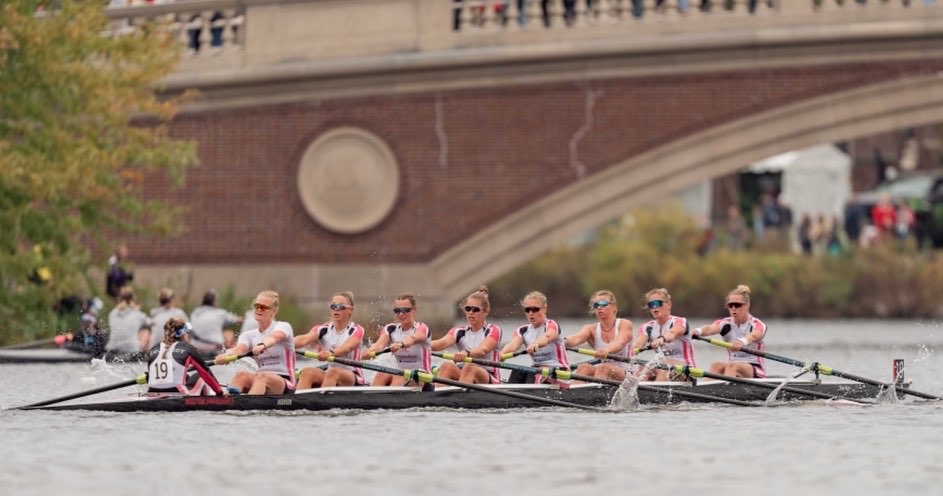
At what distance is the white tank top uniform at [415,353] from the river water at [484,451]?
69 cm

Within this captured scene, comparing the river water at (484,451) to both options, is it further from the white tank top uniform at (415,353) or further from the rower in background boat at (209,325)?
the rower in background boat at (209,325)

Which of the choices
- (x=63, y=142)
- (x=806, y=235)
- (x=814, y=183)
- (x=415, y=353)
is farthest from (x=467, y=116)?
(x=814, y=183)

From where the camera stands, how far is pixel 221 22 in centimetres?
3719

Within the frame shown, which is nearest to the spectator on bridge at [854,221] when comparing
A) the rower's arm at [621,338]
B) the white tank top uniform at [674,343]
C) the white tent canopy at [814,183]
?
the white tent canopy at [814,183]

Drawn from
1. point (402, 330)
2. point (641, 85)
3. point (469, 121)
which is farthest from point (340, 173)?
point (402, 330)

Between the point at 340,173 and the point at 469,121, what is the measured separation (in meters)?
2.41

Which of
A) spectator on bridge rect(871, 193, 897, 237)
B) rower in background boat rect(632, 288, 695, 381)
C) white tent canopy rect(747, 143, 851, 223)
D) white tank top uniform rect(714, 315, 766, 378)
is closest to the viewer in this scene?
rower in background boat rect(632, 288, 695, 381)

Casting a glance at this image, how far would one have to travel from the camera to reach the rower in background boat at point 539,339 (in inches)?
1014

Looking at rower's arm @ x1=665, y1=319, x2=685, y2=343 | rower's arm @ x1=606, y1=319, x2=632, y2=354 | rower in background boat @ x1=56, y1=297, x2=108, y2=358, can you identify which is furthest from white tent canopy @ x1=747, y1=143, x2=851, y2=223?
rower's arm @ x1=606, y1=319, x2=632, y2=354

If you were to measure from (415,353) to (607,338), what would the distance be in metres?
2.16

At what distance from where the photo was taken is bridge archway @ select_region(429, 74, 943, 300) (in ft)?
113

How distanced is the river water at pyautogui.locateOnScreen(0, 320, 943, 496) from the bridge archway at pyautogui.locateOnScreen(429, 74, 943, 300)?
8.19 m

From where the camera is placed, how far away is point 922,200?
2121 inches

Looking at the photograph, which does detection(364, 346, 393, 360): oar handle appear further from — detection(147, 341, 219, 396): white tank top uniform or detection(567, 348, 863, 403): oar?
detection(567, 348, 863, 403): oar
